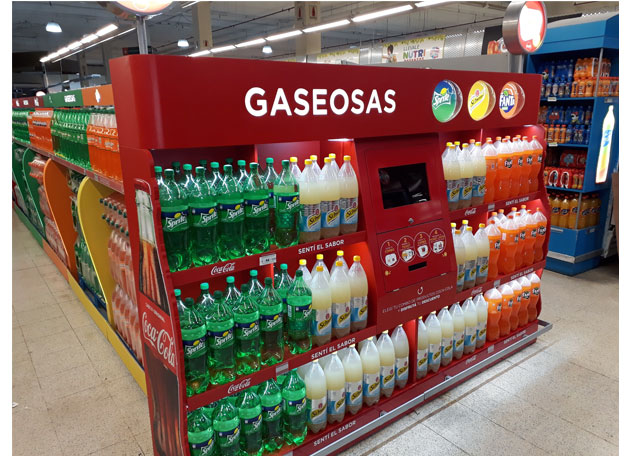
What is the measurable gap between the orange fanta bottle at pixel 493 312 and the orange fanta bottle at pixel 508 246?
0.21 metres

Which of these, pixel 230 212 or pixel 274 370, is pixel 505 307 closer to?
→ pixel 274 370

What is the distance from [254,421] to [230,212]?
1.09m

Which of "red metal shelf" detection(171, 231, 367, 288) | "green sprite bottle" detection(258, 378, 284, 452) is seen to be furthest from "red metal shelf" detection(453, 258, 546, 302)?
"green sprite bottle" detection(258, 378, 284, 452)

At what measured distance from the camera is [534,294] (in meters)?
3.73

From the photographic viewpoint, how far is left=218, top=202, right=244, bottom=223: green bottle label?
2029 mm

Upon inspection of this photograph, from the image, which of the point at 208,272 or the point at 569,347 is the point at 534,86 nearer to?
the point at 569,347

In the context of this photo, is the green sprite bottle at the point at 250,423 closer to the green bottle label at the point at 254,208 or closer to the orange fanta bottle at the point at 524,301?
the green bottle label at the point at 254,208

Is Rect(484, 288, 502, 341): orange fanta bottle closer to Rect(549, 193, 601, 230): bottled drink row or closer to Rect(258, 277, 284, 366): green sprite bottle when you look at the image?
Rect(258, 277, 284, 366): green sprite bottle

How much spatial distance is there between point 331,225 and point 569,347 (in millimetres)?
2731

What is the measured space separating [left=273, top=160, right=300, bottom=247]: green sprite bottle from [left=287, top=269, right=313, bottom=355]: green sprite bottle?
192 millimetres

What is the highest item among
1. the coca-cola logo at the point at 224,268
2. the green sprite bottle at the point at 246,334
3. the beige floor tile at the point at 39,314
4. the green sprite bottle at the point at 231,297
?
the coca-cola logo at the point at 224,268

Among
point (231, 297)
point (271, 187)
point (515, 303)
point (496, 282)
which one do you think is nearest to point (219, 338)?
point (231, 297)

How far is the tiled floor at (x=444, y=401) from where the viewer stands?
2.69 m

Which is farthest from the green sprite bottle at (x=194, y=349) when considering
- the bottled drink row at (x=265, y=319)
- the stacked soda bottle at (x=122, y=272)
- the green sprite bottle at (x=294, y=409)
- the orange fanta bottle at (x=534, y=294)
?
the orange fanta bottle at (x=534, y=294)
